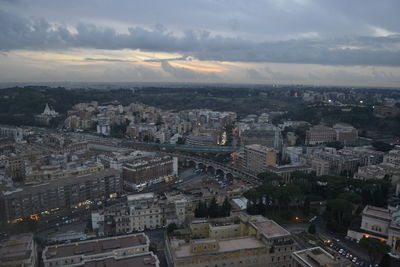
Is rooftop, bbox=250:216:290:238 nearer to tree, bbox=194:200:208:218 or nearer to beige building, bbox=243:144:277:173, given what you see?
tree, bbox=194:200:208:218

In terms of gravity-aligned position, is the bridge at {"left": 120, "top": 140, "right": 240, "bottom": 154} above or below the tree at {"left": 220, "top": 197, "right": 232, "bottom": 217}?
below

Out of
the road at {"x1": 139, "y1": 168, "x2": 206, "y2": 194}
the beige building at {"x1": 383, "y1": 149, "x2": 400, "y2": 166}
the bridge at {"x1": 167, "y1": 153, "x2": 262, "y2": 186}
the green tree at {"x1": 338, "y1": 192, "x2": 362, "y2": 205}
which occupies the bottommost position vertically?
the road at {"x1": 139, "y1": 168, "x2": 206, "y2": 194}

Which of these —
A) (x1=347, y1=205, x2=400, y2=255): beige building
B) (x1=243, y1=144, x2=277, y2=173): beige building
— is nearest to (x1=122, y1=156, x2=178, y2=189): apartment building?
(x1=243, y1=144, x2=277, y2=173): beige building

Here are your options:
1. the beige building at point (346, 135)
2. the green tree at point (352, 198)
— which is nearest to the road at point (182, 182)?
the green tree at point (352, 198)

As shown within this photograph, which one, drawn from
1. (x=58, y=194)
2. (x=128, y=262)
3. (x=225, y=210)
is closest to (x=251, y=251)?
(x=128, y=262)

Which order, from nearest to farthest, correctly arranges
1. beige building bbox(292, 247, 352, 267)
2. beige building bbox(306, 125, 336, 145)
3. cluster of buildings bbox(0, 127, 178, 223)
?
beige building bbox(292, 247, 352, 267), cluster of buildings bbox(0, 127, 178, 223), beige building bbox(306, 125, 336, 145)

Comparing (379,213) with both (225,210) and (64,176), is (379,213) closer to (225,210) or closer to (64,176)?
(225,210)
